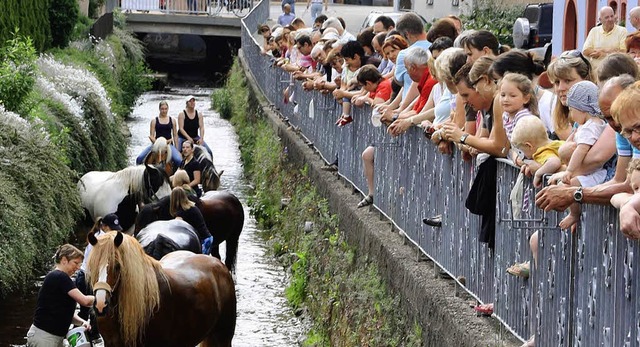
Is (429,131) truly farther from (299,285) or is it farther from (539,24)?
(539,24)

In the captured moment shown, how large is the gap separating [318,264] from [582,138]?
8.34 m

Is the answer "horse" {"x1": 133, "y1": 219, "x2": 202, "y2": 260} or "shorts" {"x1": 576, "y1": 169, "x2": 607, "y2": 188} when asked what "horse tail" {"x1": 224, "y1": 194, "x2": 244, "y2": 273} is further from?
"shorts" {"x1": 576, "y1": 169, "x2": 607, "y2": 188}

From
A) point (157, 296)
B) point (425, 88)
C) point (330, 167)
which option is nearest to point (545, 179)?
point (157, 296)

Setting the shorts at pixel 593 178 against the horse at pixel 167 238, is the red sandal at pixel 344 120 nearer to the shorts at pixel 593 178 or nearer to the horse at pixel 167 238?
the horse at pixel 167 238

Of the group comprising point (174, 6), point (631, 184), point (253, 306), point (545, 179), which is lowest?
point (253, 306)

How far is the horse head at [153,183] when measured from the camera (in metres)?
14.9

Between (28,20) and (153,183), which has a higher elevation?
(28,20)

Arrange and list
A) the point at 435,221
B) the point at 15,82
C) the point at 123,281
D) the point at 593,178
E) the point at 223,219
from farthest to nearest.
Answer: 1. the point at 15,82
2. the point at 223,219
3. the point at 435,221
4. the point at 123,281
5. the point at 593,178

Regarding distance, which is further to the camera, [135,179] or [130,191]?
[130,191]

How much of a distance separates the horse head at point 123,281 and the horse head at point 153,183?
5245mm

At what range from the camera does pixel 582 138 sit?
21.1 feet

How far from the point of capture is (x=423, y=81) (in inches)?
431

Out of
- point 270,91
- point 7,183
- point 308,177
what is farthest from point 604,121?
point 270,91

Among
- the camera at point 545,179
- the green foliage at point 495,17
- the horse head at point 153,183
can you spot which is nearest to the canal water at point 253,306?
the horse head at point 153,183
